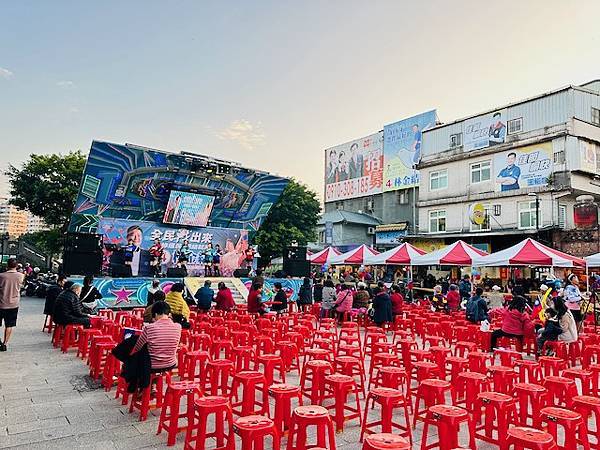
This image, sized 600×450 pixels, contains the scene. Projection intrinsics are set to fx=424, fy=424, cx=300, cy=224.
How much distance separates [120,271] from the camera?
16625 mm

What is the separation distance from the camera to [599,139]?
1962 cm

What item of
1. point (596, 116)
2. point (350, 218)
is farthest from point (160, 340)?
point (350, 218)

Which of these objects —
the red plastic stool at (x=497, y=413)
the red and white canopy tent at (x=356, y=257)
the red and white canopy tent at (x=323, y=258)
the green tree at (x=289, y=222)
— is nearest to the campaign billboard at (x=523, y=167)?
the red and white canopy tent at (x=356, y=257)

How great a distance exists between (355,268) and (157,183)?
1677 cm

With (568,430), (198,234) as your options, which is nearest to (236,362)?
(568,430)

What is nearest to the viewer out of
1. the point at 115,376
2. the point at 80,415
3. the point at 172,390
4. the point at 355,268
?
→ the point at 172,390

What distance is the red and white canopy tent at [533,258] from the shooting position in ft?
38.1

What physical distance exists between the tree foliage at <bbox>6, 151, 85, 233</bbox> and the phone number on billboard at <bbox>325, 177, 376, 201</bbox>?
2122 cm

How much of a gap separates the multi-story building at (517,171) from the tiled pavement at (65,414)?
17611 millimetres

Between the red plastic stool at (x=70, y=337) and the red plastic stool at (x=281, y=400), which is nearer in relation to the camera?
the red plastic stool at (x=281, y=400)

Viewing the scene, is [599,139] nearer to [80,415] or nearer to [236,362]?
[236,362]

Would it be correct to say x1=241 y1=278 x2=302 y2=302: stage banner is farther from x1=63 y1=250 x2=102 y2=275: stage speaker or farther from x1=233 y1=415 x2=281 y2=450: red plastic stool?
x1=233 y1=415 x2=281 y2=450: red plastic stool

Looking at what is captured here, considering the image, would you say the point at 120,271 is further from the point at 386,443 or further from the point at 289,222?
the point at 386,443

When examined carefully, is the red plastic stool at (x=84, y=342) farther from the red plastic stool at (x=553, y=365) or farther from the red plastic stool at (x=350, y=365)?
the red plastic stool at (x=553, y=365)
